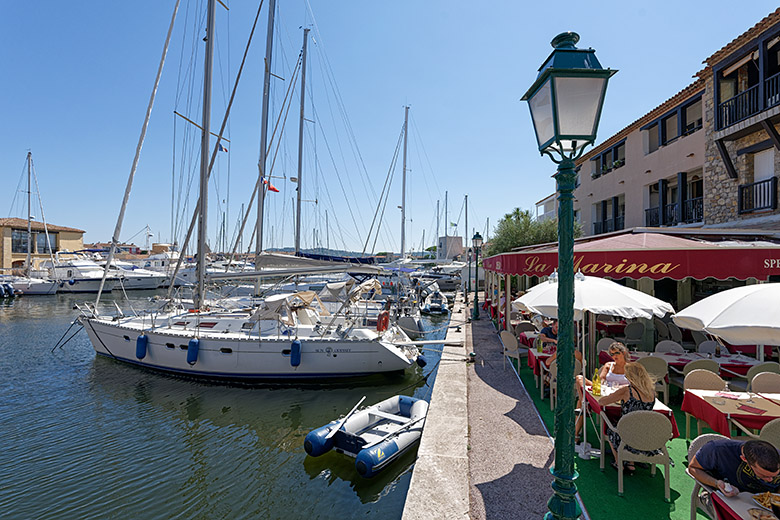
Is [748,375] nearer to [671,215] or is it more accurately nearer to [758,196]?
[758,196]

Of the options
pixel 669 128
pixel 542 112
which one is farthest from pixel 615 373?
pixel 669 128

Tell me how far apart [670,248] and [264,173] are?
14900 millimetres

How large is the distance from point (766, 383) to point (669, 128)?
16711mm

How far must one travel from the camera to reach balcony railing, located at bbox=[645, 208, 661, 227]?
18.6 metres

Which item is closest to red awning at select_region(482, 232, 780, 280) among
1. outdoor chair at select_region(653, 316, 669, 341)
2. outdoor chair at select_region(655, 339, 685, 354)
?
outdoor chair at select_region(655, 339, 685, 354)

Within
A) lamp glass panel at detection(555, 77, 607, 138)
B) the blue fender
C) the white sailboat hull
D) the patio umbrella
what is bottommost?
the blue fender

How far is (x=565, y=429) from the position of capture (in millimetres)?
2934

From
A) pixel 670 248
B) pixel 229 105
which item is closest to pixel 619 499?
pixel 670 248

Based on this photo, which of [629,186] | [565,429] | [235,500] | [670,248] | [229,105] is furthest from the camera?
[629,186]

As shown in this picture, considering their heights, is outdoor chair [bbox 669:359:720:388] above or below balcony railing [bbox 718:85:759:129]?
below

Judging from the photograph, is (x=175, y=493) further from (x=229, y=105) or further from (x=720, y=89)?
(x=720, y=89)

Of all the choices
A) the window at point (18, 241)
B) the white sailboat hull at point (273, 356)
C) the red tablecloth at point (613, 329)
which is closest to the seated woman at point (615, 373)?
the red tablecloth at point (613, 329)

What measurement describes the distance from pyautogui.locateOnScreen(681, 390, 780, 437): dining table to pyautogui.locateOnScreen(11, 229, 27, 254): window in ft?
244

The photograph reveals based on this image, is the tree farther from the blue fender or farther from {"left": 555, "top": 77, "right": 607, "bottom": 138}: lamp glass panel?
{"left": 555, "top": 77, "right": 607, "bottom": 138}: lamp glass panel
